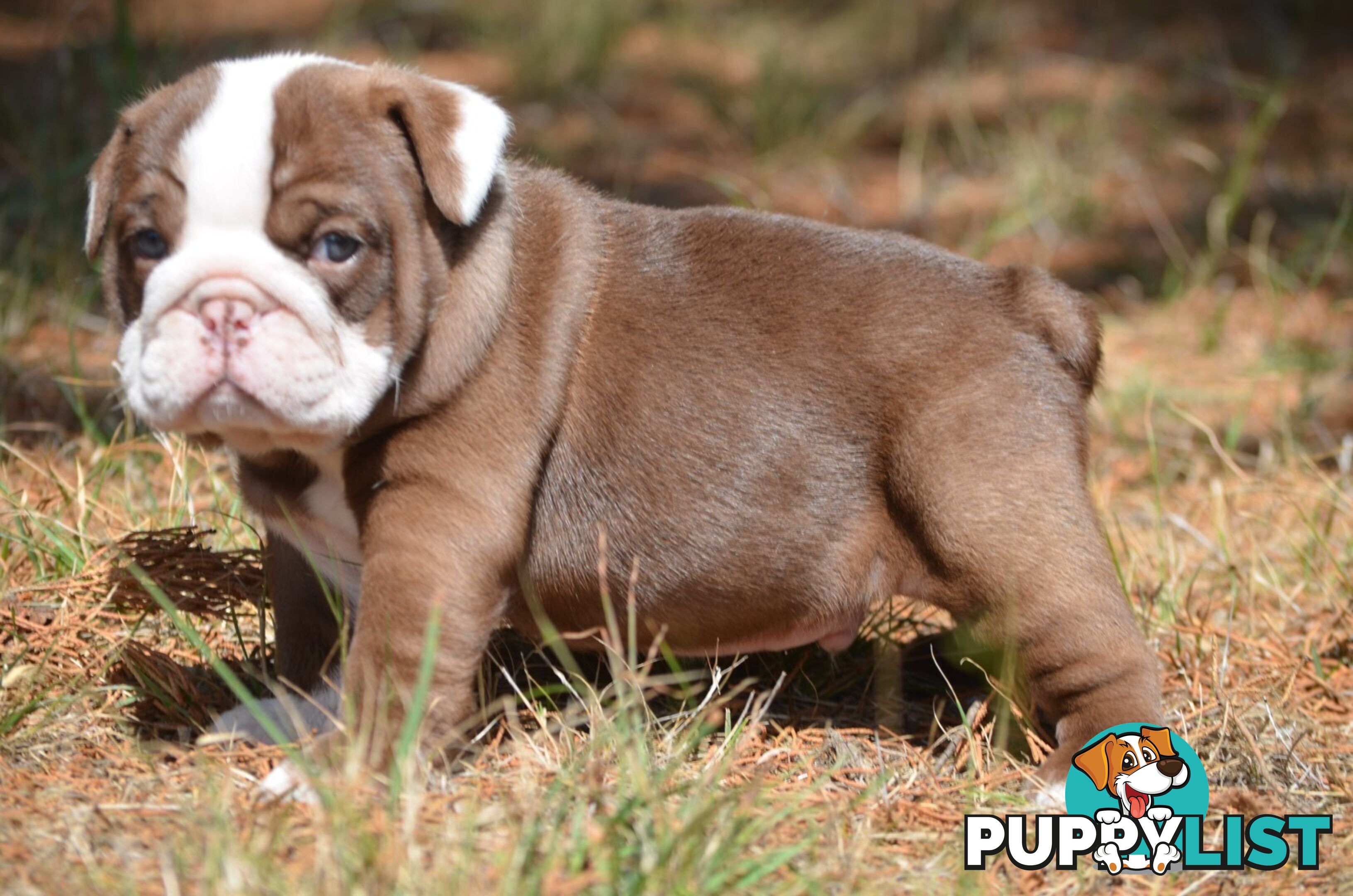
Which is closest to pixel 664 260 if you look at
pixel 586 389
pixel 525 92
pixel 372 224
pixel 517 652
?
pixel 586 389

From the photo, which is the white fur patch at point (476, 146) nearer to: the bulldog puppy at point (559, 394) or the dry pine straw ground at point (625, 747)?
the bulldog puppy at point (559, 394)

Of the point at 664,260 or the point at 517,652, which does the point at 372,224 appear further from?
the point at 517,652

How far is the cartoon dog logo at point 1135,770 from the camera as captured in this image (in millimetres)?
3316

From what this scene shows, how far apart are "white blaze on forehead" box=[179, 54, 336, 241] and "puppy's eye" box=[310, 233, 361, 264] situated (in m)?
0.12

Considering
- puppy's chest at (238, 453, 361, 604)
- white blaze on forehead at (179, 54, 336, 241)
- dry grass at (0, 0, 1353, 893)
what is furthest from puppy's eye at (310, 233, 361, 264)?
dry grass at (0, 0, 1353, 893)

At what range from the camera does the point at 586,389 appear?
345 cm

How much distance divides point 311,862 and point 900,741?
1721mm

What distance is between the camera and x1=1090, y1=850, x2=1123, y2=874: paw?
3172mm

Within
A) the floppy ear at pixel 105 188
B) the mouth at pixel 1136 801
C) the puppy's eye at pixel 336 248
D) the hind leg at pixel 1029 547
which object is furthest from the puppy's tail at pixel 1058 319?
the floppy ear at pixel 105 188

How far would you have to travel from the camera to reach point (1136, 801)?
131 inches

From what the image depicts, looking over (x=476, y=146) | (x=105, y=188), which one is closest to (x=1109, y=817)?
(x=476, y=146)

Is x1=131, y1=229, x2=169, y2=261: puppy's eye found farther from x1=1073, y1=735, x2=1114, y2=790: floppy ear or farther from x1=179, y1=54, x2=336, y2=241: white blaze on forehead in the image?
x1=1073, y1=735, x2=1114, y2=790: floppy ear

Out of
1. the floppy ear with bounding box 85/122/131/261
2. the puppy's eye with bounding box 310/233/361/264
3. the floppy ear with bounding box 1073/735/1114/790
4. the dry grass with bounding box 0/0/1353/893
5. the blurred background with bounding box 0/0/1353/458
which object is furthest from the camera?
the blurred background with bounding box 0/0/1353/458

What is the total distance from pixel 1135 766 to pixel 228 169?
2.47 meters
